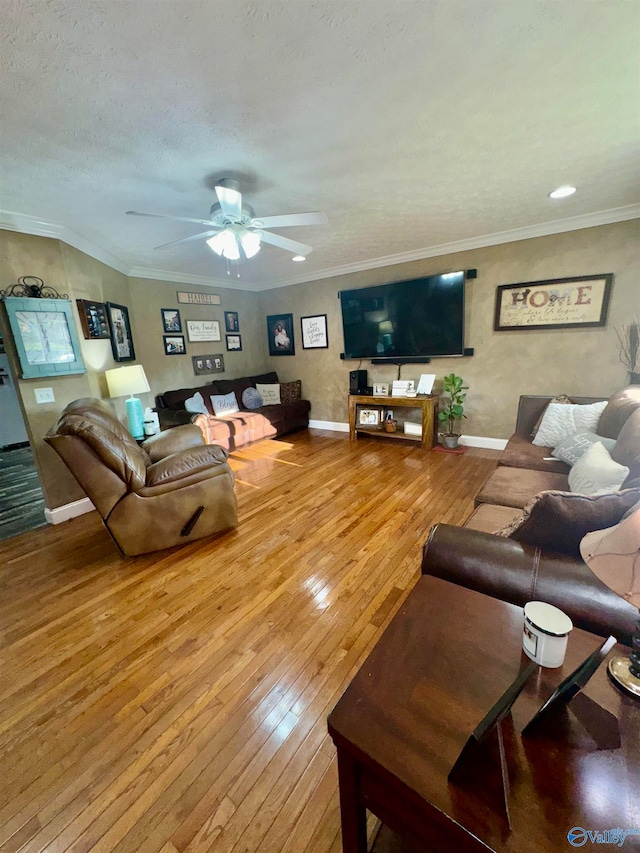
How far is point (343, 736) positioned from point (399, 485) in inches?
103

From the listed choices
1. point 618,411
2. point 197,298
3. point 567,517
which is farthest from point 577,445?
point 197,298

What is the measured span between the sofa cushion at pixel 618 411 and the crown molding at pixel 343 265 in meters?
1.79

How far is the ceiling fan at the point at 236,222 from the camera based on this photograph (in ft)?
6.66

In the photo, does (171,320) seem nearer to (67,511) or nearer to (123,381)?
(123,381)

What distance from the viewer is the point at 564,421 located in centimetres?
273

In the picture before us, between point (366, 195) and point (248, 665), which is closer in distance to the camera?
point (248, 665)

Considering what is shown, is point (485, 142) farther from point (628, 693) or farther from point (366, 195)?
point (628, 693)

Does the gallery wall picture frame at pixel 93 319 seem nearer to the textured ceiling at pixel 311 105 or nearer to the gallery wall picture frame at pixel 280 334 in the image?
the textured ceiling at pixel 311 105

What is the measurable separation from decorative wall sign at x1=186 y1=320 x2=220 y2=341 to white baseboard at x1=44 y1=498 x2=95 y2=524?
2.77 meters

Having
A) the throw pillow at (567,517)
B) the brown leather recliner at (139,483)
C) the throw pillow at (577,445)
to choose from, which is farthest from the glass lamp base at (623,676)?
the brown leather recliner at (139,483)

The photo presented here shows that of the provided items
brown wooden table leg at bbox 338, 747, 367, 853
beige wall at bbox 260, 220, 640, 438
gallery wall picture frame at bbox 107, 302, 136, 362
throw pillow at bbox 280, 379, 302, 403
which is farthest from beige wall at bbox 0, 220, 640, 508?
brown wooden table leg at bbox 338, 747, 367, 853

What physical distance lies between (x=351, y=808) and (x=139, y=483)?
1971 mm

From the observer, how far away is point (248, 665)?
1508mm

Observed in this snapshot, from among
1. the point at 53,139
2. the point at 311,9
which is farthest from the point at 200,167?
the point at 311,9
